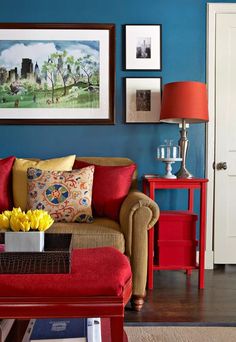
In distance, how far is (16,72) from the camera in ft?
11.8

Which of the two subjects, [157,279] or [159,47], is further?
[159,47]

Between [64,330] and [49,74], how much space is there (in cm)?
254

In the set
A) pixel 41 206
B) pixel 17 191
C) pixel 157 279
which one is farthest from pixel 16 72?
pixel 157 279

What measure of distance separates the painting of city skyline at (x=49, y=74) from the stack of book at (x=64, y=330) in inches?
90.2

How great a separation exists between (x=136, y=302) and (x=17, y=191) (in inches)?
47.5

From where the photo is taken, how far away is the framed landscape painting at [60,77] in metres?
3.59

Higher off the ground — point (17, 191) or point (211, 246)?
point (17, 191)

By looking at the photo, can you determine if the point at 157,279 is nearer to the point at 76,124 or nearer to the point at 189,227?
the point at 189,227

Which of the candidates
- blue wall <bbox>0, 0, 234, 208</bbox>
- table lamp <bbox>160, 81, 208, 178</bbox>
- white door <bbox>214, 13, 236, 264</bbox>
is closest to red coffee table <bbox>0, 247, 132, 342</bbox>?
table lamp <bbox>160, 81, 208, 178</bbox>

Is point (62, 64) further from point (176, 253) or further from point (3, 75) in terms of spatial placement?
point (176, 253)

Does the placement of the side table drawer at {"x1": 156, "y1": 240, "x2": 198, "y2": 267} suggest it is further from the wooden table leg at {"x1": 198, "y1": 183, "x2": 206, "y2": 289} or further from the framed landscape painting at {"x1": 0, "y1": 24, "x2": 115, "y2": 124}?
the framed landscape painting at {"x1": 0, "y1": 24, "x2": 115, "y2": 124}

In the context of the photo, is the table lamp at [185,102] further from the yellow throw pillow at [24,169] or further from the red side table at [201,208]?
the yellow throw pillow at [24,169]

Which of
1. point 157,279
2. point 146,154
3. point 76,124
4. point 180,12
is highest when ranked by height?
point 180,12

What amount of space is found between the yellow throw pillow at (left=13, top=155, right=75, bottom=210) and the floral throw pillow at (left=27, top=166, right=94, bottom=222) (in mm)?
186
